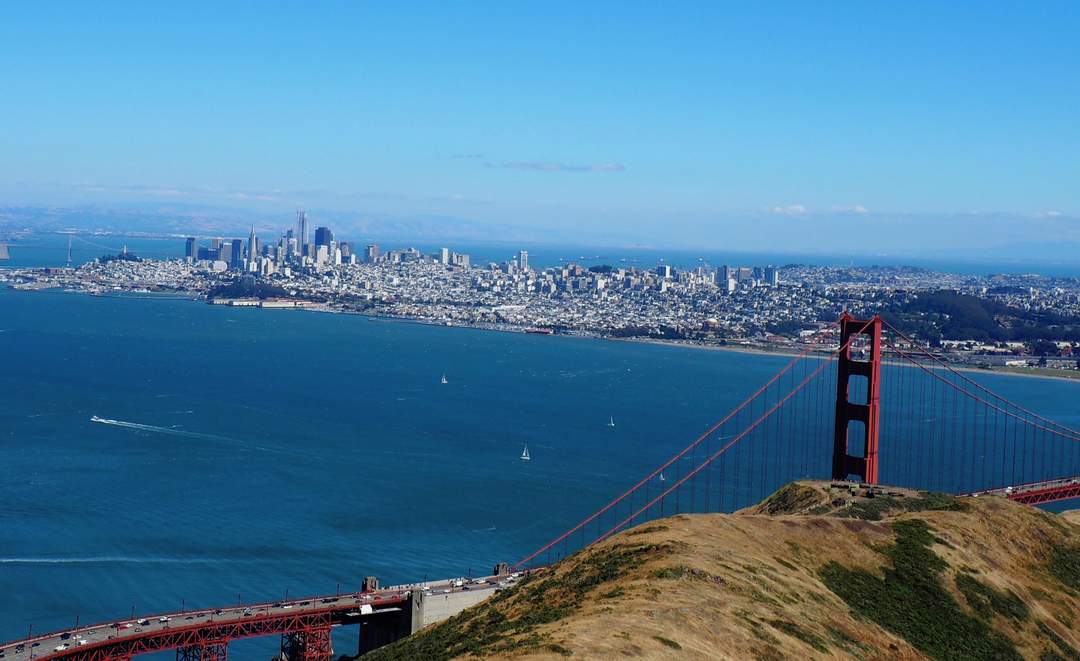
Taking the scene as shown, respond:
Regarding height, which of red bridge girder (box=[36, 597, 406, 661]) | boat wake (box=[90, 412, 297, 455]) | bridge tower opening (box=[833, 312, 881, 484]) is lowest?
red bridge girder (box=[36, 597, 406, 661])

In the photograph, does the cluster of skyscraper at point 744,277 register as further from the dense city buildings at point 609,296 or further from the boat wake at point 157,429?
the boat wake at point 157,429

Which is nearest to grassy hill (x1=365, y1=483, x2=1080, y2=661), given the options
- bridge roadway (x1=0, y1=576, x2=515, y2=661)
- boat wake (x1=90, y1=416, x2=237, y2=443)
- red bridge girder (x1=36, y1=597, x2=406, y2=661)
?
bridge roadway (x1=0, y1=576, x2=515, y2=661)

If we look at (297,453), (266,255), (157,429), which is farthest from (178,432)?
(266,255)

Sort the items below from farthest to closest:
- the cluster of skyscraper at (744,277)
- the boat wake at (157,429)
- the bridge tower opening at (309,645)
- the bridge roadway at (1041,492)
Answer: the cluster of skyscraper at (744,277) → the boat wake at (157,429) → the bridge roadway at (1041,492) → the bridge tower opening at (309,645)

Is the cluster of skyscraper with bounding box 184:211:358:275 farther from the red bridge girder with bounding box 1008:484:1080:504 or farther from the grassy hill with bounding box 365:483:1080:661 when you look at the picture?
the grassy hill with bounding box 365:483:1080:661

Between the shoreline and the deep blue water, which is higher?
the shoreline

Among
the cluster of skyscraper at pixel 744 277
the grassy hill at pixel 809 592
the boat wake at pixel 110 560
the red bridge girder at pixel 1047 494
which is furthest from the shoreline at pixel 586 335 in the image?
the grassy hill at pixel 809 592
